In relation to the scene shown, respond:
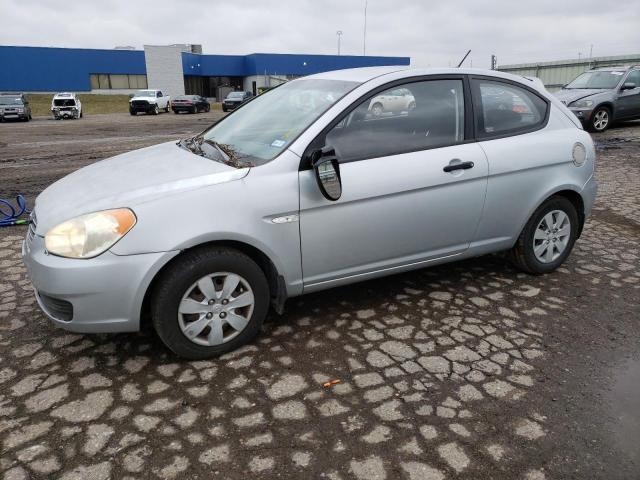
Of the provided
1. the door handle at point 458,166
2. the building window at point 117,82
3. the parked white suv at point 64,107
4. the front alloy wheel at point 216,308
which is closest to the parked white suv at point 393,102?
the door handle at point 458,166

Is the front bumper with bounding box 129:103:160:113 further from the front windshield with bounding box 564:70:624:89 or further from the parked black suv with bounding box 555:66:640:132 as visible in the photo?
the front windshield with bounding box 564:70:624:89

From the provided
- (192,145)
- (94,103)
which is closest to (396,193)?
(192,145)

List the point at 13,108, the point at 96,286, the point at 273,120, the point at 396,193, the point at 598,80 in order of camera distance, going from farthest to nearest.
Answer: the point at 13,108 → the point at 598,80 → the point at 273,120 → the point at 396,193 → the point at 96,286

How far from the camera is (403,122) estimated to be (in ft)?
11.9

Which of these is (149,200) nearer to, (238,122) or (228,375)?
(228,375)

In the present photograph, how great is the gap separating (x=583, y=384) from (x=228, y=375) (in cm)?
202

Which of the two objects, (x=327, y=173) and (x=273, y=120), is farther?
(x=273, y=120)

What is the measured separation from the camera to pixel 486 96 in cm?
396

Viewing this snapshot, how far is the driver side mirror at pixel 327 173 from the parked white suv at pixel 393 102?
0.62m

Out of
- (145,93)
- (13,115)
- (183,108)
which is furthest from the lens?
(145,93)

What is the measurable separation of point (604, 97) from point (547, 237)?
1162 cm

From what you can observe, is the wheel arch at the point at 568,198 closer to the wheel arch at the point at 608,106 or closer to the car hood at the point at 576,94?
the car hood at the point at 576,94

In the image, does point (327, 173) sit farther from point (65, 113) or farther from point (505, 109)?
point (65, 113)

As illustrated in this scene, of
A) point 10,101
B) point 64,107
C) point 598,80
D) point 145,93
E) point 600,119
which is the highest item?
point 598,80
